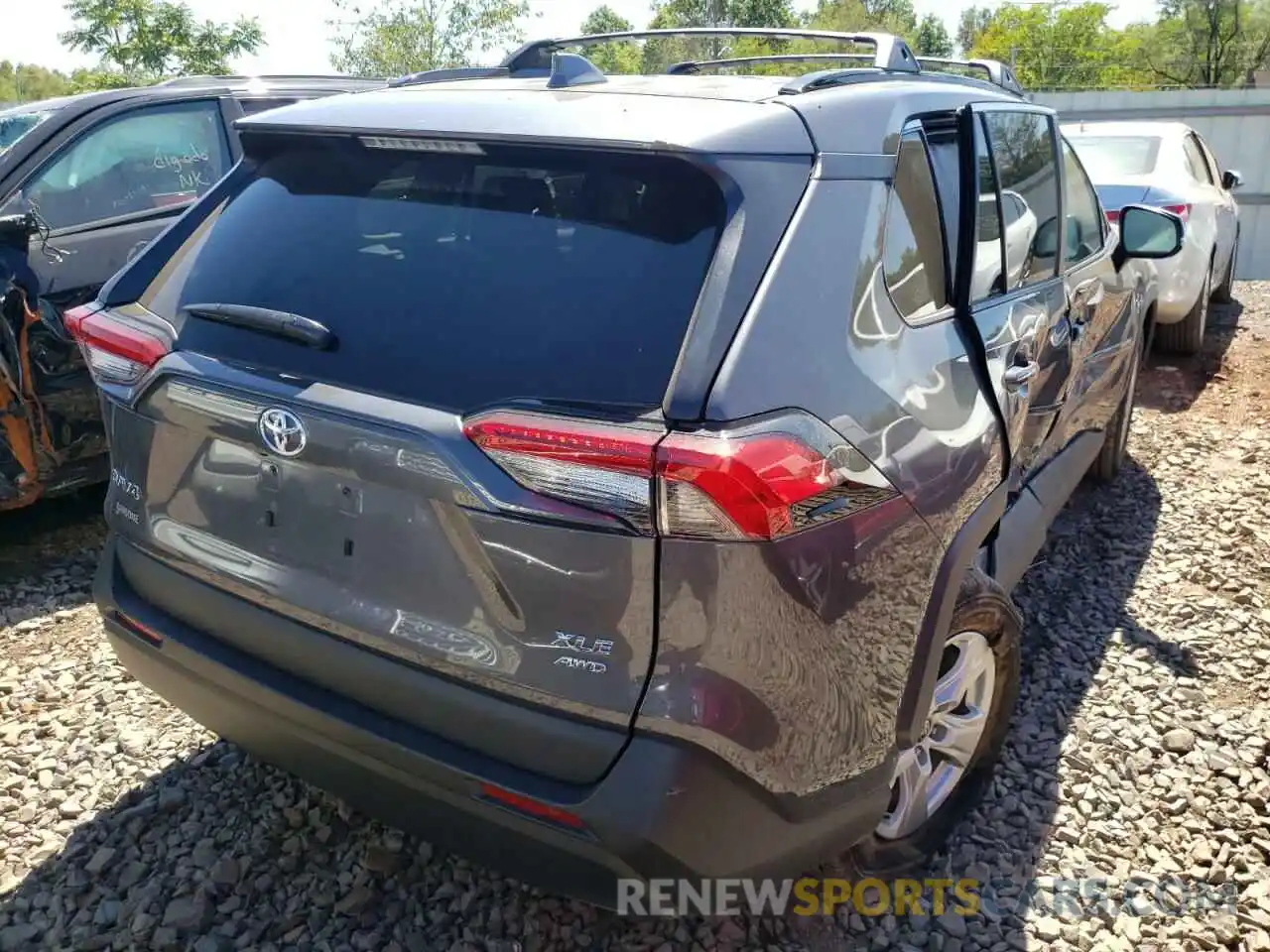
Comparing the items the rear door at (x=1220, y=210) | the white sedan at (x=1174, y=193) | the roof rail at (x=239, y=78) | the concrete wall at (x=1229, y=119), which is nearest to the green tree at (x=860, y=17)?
the concrete wall at (x=1229, y=119)

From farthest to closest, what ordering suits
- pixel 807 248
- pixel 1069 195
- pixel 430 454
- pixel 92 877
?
1. pixel 1069 195
2. pixel 92 877
3. pixel 807 248
4. pixel 430 454

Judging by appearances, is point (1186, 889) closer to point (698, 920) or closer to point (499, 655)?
point (698, 920)

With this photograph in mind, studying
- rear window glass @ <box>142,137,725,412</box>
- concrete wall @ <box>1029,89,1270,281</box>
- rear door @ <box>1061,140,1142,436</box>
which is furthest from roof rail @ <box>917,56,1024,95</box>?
concrete wall @ <box>1029,89,1270,281</box>

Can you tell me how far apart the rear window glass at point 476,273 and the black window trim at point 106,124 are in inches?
82.5

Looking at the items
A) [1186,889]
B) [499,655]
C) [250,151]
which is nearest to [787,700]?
[499,655]

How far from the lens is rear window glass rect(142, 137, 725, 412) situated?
1.68 m

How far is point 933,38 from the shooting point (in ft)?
171

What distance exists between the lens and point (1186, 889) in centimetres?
249

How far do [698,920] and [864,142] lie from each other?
175 cm

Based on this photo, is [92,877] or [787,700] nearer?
[787,700]

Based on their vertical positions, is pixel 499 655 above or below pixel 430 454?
below

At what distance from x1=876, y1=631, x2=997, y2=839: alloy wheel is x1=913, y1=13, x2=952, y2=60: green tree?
50.1 m

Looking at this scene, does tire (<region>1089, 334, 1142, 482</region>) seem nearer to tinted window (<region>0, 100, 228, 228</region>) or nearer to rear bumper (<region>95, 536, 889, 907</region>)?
rear bumper (<region>95, 536, 889, 907</region>)

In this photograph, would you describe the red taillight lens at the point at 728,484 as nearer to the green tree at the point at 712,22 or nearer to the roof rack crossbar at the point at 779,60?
the roof rack crossbar at the point at 779,60
